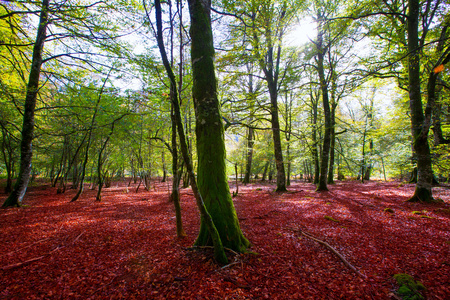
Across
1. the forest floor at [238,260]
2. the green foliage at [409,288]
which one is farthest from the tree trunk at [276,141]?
the green foliage at [409,288]

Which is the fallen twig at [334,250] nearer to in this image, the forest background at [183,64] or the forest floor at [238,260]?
the forest floor at [238,260]

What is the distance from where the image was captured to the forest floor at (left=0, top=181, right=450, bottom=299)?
2.22 metres

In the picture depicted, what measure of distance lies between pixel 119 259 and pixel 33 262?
4.70ft

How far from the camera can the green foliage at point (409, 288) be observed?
6.42ft

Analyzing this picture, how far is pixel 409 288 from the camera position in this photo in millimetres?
2074

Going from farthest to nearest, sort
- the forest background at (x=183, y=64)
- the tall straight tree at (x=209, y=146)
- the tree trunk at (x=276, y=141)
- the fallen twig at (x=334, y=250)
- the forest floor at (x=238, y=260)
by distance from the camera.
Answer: the tree trunk at (x=276, y=141)
the forest background at (x=183, y=64)
the tall straight tree at (x=209, y=146)
the fallen twig at (x=334, y=250)
the forest floor at (x=238, y=260)

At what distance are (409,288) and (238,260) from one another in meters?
2.19

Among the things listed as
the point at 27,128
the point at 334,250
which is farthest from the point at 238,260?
the point at 27,128

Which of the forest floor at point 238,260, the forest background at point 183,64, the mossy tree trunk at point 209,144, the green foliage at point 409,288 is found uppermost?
the forest background at point 183,64

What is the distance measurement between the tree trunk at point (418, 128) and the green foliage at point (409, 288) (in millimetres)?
6026

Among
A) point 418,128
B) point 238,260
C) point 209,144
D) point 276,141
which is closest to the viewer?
point 238,260

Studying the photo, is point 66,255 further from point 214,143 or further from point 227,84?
point 227,84

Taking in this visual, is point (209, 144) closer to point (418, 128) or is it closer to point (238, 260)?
point (238, 260)

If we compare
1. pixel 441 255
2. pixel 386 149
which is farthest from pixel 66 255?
pixel 386 149
